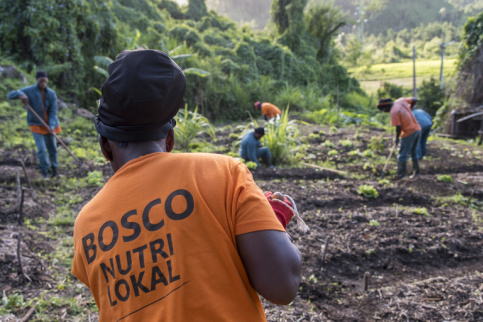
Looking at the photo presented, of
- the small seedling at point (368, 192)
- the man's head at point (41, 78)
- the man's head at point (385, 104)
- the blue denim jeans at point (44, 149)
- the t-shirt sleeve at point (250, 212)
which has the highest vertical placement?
the man's head at point (41, 78)

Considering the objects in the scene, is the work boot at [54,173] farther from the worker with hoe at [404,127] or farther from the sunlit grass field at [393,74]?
the sunlit grass field at [393,74]

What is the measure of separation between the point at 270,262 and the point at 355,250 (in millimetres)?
2997

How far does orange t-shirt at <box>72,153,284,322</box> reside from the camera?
90 centimetres

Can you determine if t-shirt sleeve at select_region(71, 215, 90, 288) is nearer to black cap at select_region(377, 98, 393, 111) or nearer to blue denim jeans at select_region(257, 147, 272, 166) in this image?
blue denim jeans at select_region(257, 147, 272, 166)

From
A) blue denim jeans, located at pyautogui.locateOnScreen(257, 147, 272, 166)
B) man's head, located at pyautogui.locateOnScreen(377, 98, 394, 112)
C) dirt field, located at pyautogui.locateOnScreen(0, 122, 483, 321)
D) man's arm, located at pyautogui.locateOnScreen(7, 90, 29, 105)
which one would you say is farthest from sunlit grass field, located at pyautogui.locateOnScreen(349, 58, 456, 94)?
man's arm, located at pyautogui.locateOnScreen(7, 90, 29, 105)

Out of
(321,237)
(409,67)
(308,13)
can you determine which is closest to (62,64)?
(321,237)

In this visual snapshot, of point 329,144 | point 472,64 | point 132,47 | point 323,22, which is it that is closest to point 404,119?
point 329,144

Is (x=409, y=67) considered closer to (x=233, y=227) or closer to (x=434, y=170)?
(x=434, y=170)

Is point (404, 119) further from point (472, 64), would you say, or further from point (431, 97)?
point (431, 97)

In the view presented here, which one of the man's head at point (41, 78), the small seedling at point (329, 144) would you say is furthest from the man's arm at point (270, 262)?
the small seedling at point (329, 144)

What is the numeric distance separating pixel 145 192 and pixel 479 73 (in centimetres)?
1413

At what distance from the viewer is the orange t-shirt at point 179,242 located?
90 centimetres

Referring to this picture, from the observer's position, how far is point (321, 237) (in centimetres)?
393

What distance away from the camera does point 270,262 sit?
3.03 ft
